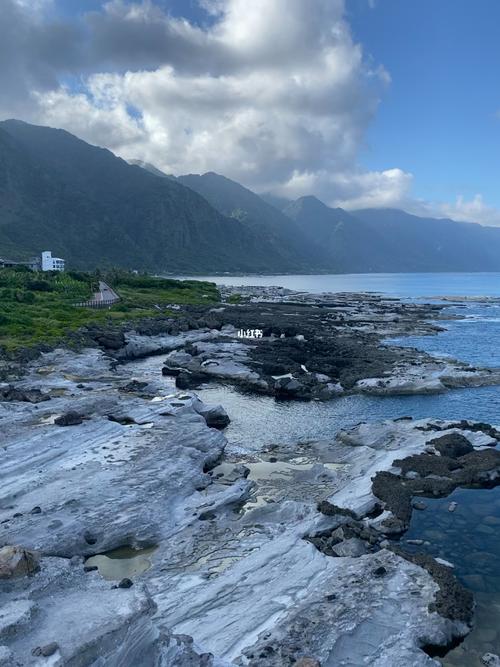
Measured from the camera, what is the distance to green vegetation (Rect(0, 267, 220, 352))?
2507 inches

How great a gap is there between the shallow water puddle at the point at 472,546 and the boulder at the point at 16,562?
1301 cm

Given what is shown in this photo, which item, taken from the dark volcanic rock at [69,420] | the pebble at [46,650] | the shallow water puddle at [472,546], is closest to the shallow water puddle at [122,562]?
the pebble at [46,650]

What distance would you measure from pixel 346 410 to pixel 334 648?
95.1 feet

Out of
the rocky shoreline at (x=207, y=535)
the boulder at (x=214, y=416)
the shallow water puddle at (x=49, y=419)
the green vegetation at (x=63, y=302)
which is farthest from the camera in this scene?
the green vegetation at (x=63, y=302)

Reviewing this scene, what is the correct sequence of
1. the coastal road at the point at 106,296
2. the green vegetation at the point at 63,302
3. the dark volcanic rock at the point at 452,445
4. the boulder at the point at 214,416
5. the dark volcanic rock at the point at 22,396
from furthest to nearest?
1. the coastal road at the point at 106,296
2. the green vegetation at the point at 63,302
3. the boulder at the point at 214,416
4. the dark volcanic rock at the point at 22,396
5. the dark volcanic rock at the point at 452,445

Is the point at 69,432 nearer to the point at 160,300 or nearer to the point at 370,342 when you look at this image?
the point at 370,342

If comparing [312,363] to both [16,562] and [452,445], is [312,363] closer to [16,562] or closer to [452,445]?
[452,445]

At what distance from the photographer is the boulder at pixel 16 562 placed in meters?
16.0

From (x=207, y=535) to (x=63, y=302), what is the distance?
79065mm

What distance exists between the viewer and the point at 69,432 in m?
29.1

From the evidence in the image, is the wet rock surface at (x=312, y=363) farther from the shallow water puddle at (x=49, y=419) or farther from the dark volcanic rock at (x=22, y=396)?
the shallow water puddle at (x=49, y=419)

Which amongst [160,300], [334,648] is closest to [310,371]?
[334,648]

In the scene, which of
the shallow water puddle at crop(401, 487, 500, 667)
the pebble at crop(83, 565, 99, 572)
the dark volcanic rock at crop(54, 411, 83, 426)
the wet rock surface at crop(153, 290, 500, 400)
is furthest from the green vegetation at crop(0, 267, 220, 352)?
the shallow water puddle at crop(401, 487, 500, 667)

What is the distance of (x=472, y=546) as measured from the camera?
69.2ft
